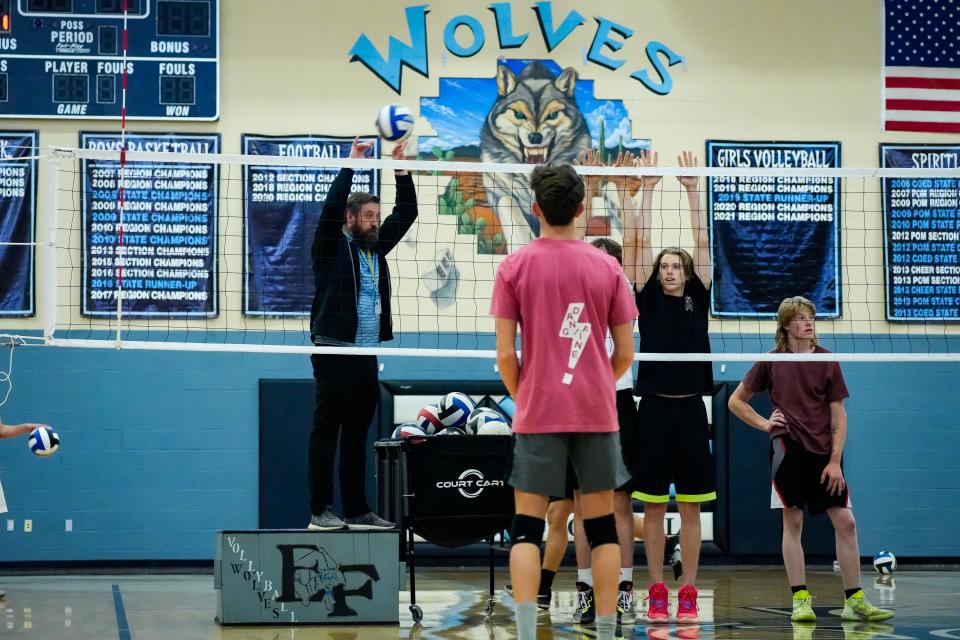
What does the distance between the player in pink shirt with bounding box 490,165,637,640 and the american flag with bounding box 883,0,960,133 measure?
7384 mm

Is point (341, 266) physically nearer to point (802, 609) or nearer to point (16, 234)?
point (802, 609)

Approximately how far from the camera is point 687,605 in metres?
6.94

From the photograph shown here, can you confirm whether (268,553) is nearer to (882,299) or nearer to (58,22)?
(58,22)

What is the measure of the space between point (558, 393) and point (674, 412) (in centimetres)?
251

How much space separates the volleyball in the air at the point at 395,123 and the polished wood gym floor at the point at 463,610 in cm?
268

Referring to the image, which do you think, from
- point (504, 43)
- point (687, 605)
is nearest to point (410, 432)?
point (687, 605)

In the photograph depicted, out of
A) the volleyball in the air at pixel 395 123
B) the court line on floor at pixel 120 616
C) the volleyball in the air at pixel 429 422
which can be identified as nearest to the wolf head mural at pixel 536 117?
the volleyball in the air at pixel 429 422

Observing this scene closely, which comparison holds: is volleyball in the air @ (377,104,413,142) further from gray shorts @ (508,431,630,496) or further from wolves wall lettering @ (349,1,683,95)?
wolves wall lettering @ (349,1,683,95)

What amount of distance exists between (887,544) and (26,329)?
25.1 ft

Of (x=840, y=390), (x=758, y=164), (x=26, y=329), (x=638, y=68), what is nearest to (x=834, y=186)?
(x=758, y=164)

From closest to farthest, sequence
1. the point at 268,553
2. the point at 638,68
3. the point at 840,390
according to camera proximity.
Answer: the point at 268,553 → the point at 840,390 → the point at 638,68

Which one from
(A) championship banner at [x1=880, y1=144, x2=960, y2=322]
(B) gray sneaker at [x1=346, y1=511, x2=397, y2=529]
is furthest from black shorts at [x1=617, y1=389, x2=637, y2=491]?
(A) championship banner at [x1=880, y1=144, x2=960, y2=322]

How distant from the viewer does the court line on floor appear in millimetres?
6586

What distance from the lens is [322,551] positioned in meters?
6.63
